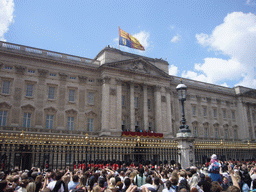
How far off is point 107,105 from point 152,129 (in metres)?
10.2

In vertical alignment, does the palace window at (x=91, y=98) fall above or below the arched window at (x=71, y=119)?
above

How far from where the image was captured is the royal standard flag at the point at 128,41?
131 ft

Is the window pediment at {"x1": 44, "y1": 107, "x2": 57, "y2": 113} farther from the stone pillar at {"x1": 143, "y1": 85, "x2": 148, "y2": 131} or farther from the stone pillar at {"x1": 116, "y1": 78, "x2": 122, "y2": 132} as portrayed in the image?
the stone pillar at {"x1": 143, "y1": 85, "x2": 148, "y2": 131}

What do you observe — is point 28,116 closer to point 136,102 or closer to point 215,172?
point 136,102

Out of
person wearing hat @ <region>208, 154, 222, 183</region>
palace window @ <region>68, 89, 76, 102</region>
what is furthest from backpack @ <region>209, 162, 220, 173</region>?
palace window @ <region>68, 89, 76, 102</region>

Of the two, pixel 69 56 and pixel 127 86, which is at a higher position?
pixel 69 56

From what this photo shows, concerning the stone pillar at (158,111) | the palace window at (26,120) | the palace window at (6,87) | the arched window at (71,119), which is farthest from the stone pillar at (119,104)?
the palace window at (6,87)

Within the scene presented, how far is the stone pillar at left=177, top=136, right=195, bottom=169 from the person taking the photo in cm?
1546

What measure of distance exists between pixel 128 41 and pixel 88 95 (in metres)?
11.7

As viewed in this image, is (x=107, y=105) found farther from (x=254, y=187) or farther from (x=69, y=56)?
(x=254, y=187)

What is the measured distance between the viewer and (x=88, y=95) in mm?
38688

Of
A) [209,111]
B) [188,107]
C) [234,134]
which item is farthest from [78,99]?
[234,134]

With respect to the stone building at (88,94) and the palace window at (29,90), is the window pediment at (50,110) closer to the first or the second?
the stone building at (88,94)

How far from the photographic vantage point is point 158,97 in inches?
1678
